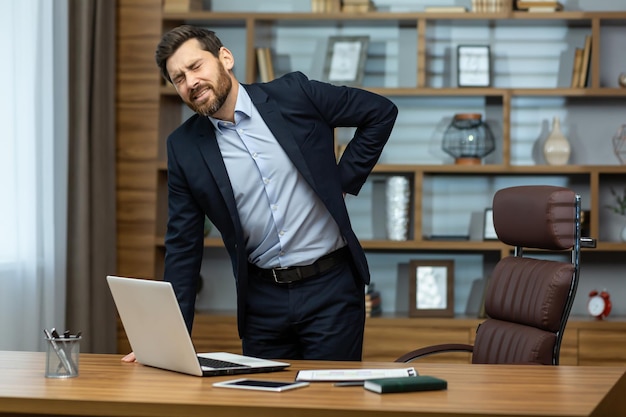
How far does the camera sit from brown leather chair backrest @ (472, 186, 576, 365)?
10.5 feet

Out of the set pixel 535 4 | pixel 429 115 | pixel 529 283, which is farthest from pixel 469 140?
pixel 529 283

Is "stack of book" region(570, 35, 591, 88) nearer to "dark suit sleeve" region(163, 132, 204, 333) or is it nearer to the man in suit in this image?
the man in suit

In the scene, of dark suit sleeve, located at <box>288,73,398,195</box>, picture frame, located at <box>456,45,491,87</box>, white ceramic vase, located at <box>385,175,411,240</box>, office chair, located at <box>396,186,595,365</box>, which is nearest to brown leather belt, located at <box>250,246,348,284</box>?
dark suit sleeve, located at <box>288,73,398,195</box>

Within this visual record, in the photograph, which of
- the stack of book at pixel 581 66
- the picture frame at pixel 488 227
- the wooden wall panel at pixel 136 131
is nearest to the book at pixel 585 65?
the stack of book at pixel 581 66

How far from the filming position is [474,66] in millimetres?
5266

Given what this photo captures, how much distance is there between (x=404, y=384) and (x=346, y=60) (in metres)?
3.38

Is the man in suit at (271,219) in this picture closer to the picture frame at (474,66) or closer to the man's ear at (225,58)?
the man's ear at (225,58)

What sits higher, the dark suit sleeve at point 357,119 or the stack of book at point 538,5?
the stack of book at point 538,5

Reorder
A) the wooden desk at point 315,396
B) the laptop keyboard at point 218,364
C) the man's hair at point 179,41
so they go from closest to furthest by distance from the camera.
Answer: the wooden desk at point 315,396 < the laptop keyboard at point 218,364 < the man's hair at point 179,41

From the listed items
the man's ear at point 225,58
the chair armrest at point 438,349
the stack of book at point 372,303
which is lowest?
the stack of book at point 372,303

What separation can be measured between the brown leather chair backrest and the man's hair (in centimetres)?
115

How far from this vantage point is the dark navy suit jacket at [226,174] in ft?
9.96

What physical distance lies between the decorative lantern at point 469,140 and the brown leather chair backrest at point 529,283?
173cm

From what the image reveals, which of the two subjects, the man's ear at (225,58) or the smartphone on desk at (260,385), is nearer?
the smartphone on desk at (260,385)
